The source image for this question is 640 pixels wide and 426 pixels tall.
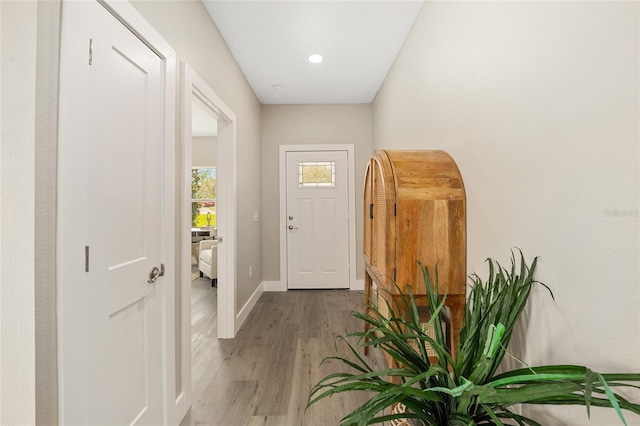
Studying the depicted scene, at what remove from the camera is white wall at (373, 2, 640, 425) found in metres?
0.74

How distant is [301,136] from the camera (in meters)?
4.18

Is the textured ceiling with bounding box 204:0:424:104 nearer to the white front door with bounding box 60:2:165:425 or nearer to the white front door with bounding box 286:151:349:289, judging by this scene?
the white front door with bounding box 286:151:349:289

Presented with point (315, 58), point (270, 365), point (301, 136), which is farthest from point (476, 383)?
point (301, 136)

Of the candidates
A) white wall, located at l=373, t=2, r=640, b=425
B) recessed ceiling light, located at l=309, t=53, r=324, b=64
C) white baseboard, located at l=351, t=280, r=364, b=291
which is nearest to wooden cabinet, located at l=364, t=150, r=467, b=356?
white wall, located at l=373, t=2, r=640, b=425

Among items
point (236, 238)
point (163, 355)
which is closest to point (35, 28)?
point (163, 355)

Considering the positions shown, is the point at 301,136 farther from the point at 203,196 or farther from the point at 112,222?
the point at 203,196

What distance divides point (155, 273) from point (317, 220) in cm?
285

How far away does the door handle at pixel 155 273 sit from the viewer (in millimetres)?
1424

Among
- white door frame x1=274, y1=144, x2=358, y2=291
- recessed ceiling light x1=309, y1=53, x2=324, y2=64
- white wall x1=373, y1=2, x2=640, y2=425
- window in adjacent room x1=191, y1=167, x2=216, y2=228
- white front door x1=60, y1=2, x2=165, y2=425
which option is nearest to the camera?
white wall x1=373, y1=2, x2=640, y2=425

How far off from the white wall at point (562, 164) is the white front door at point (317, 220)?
270 centimetres

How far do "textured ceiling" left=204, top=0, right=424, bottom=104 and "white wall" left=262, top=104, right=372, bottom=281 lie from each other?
0.54 meters
